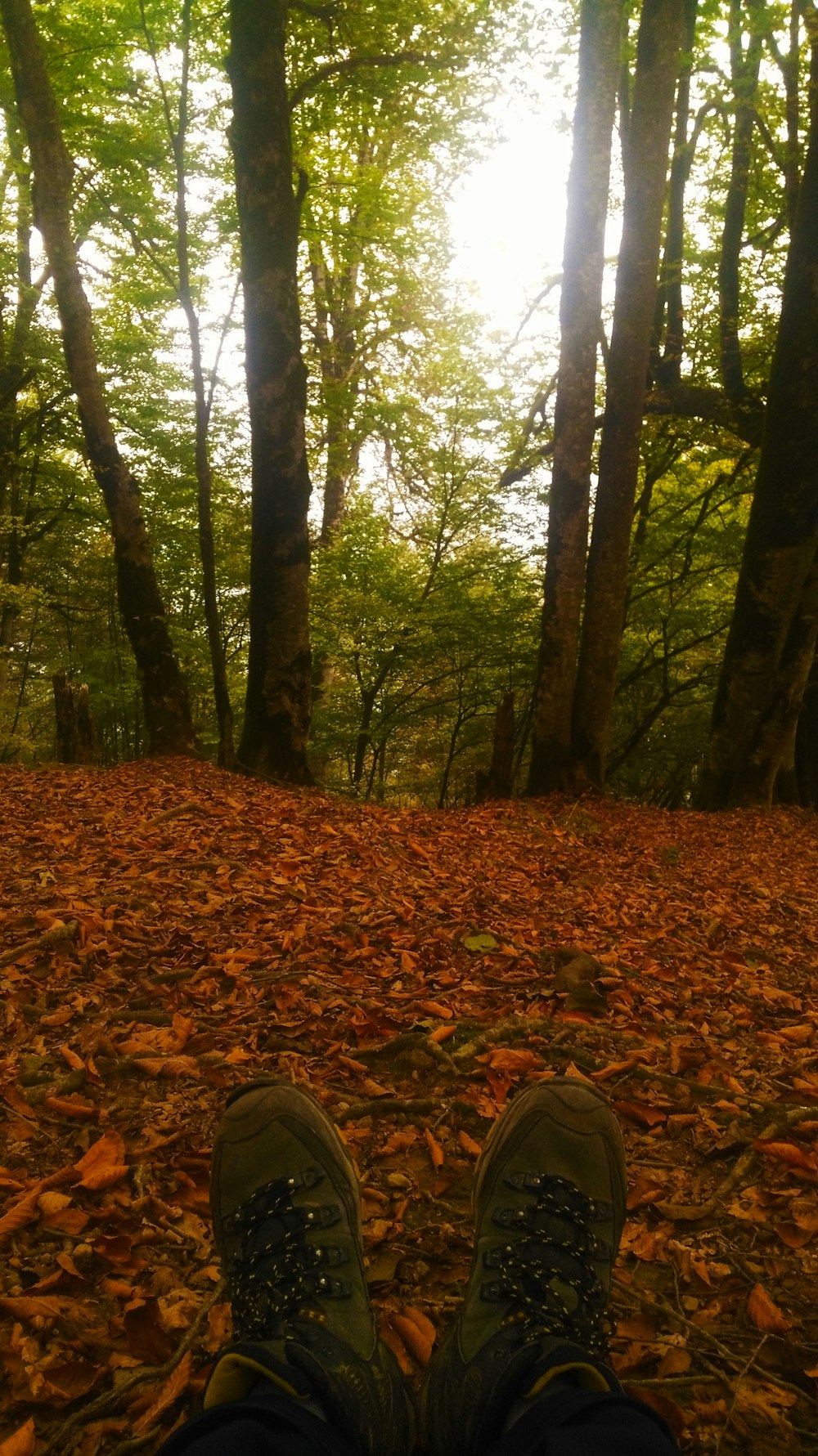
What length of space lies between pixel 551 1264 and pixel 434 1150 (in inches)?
19.6

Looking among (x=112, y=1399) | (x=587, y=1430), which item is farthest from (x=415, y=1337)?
(x=112, y=1399)

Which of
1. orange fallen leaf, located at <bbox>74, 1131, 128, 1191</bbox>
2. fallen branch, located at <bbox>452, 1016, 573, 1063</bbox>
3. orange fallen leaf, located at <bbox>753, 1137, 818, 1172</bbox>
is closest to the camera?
orange fallen leaf, located at <bbox>74, 1131, 128, 1191</bbox>

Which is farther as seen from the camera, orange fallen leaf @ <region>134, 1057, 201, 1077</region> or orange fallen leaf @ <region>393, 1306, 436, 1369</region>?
orange fallen leaf @ <region>134, 1057, 201, 1077</region>

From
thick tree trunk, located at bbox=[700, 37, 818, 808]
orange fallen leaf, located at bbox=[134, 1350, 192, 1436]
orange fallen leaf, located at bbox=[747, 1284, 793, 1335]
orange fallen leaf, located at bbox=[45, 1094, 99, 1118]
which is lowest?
orange fallen leaf, located at bbox=[134, 1350, 192, 1436]

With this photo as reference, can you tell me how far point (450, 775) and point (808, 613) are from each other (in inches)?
455

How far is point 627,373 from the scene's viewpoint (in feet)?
26.6

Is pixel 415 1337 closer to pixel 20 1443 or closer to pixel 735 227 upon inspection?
pixel 20 1443

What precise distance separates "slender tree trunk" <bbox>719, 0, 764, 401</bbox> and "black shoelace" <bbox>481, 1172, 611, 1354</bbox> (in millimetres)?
9584

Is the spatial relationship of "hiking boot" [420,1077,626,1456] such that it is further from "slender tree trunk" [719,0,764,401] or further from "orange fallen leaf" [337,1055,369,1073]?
"slender tree trunk" [719,0,764,401]

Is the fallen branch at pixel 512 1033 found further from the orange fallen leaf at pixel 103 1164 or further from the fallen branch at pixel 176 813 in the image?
the fallen branch at pixel 176 813

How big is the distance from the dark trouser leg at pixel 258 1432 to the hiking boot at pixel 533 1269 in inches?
8.8

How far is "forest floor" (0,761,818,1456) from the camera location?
5.22 feet

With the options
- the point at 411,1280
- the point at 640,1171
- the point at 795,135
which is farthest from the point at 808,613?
the point at 411,1280

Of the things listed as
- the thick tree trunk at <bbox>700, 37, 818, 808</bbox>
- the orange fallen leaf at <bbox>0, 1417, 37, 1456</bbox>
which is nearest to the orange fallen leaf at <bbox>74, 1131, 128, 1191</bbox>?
the orange fallen leaf at <bbox>0, 1417, 37, 1456</bbox>
